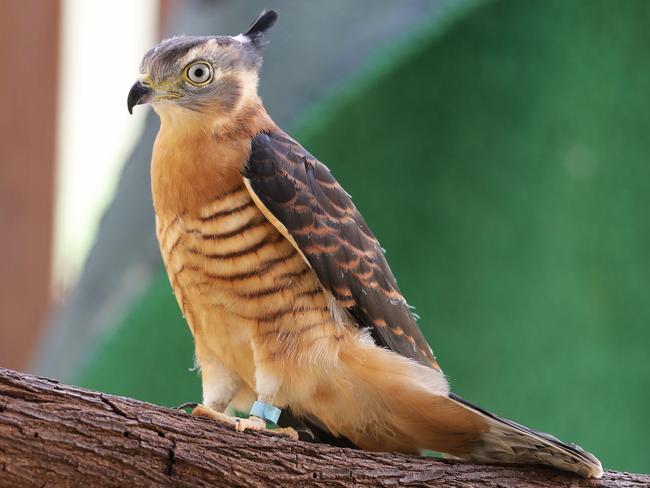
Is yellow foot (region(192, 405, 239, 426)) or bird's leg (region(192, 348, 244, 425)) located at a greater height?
bird's leg (region(192, 348, 244, 425))

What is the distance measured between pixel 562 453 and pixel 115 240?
2208mm

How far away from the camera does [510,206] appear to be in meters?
3.74

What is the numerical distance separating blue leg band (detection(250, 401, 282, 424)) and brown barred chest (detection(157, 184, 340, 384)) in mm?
101

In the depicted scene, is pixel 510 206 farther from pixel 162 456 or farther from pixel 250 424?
pixel 162 456

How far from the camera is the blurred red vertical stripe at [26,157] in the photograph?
4641mm

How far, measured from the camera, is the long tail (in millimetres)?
2236

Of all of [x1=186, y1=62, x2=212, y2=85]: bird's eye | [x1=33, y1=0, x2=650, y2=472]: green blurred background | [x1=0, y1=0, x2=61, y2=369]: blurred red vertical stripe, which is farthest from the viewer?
[x1=0, y1=0, x2=61, y2=369]: blurred red vertical stripe

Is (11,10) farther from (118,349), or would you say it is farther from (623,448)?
(623,448)

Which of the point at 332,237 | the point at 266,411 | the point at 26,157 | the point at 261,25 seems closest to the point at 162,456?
the point at 266,411

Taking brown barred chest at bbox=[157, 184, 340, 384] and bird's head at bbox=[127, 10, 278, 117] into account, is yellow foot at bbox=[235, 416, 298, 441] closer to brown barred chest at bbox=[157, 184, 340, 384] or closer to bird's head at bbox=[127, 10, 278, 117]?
brown barred chest at bbox=[157, 184, 340, 384]

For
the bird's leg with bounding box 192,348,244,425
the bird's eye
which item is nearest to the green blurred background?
the bird's leg with bounding box 192,348,244,425

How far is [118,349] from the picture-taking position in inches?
146

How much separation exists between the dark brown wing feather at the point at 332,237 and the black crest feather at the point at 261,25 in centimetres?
29

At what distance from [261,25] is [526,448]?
1180mm
